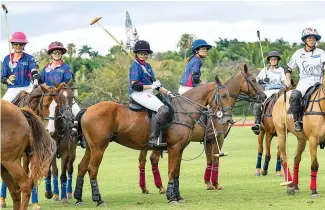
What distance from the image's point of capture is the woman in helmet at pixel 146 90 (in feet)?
43.6

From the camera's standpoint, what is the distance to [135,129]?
43.9 ft

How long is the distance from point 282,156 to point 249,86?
1.52 metres

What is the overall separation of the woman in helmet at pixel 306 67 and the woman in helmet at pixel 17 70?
482 centimetres

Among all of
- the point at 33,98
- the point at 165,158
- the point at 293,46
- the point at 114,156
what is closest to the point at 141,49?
the point at 33,98

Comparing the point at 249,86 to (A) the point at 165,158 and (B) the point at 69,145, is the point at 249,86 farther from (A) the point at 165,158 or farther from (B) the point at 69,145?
(A) the point at 165,158

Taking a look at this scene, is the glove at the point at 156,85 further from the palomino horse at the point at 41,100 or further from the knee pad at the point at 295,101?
the knee pad at the point at 295,101

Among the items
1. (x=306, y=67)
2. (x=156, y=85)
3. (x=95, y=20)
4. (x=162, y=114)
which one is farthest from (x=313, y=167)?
(x=95, y=20)

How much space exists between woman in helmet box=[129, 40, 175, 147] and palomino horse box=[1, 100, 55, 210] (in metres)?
2.50

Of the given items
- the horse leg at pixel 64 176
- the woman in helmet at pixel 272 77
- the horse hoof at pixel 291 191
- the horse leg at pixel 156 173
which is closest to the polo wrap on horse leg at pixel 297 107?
the horse hoof at pixel 291 191

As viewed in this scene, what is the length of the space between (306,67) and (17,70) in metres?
5.33

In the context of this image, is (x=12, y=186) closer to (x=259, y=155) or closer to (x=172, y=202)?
(x=172, y=202)

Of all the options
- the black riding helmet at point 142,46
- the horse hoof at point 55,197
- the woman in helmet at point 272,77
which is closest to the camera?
the black riding helmet at point 142,46

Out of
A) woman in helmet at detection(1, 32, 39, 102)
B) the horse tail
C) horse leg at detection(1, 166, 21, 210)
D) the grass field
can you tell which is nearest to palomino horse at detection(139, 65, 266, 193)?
the grass field

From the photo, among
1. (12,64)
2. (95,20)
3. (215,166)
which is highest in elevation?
(95,20)
